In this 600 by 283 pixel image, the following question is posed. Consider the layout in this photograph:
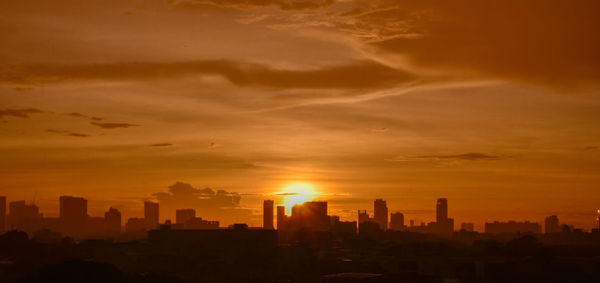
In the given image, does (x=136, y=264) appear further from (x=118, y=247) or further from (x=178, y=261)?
(x=118, y=247)

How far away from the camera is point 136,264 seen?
12450cm

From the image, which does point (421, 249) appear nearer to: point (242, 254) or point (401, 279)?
point (242, 254)

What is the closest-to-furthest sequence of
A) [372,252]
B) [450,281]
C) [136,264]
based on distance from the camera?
[450,281] → [136,264] → [372,252]

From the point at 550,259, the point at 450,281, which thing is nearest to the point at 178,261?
the point at 450,281

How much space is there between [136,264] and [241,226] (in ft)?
154

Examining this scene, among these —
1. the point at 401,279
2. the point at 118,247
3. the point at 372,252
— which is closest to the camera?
the point at 401,279

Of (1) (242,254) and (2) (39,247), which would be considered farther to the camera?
(1) (242,254)

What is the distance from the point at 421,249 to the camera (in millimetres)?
172875

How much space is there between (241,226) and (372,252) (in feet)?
93.6

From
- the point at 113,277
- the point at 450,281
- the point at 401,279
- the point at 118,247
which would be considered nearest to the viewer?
the point at 113,277

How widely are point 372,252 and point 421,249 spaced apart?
1245cm

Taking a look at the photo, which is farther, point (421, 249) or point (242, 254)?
point (421, 249)

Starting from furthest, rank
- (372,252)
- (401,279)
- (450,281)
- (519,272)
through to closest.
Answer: (372,252)
(519,272)
(450,281)
(401,279)

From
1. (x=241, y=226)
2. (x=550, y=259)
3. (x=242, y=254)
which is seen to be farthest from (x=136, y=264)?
(x=550, y=259)
